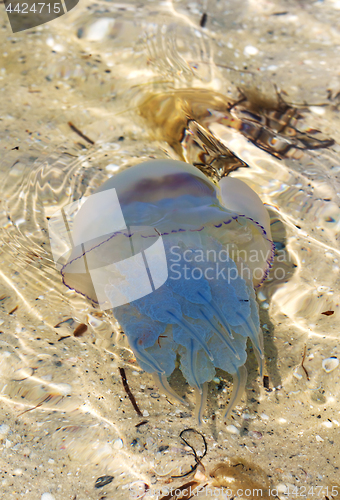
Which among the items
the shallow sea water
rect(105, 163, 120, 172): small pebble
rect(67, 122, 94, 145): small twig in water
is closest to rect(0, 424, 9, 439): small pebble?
the shallow sea water

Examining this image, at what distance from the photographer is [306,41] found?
127 inches

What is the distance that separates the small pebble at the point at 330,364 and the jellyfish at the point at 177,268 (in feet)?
1.62

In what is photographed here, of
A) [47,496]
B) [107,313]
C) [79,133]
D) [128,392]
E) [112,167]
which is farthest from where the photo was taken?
[79,133]

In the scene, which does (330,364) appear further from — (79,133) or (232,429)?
(79,133)

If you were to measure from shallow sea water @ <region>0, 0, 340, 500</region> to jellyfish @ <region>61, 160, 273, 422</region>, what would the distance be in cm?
25

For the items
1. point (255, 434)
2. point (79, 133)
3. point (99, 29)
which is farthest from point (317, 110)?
point (255, 434)

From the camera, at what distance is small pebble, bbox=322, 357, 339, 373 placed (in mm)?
2139

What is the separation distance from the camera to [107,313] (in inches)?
94.0

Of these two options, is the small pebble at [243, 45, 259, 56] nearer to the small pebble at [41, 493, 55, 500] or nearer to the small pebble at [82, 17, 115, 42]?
the small pebble at [82, 17, 115, 42]

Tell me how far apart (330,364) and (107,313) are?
4.40 feet

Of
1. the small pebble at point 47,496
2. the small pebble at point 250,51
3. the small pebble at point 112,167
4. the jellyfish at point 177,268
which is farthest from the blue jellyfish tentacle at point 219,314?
the small pebble at point 250,51

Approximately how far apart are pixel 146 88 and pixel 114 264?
1936 mm

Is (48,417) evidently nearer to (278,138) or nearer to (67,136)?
(67,136)

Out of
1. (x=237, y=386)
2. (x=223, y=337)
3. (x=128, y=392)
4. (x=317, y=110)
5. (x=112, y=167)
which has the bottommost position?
(x=128, y=392)
